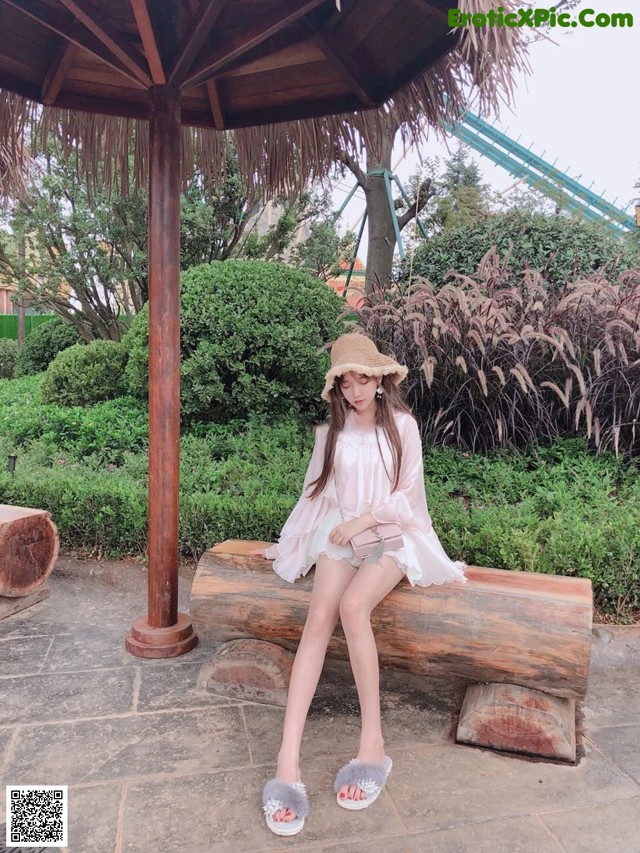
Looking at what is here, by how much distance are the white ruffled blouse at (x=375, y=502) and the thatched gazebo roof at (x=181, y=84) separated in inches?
29.3

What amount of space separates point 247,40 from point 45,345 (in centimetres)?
985

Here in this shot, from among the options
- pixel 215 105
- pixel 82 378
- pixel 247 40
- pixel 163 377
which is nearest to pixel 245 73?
pixel 215 105

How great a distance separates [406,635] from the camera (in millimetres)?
2391

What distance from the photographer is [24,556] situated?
3.45 m

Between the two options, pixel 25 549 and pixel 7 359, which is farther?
pixel 7 359

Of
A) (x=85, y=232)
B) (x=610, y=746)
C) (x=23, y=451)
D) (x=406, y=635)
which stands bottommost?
(x=610, y=746)

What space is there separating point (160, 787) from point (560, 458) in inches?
121

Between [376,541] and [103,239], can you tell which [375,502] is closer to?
[376,541]

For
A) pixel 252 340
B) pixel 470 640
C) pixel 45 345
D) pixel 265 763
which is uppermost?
pixel 45 345

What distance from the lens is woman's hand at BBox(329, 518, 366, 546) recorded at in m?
2.30

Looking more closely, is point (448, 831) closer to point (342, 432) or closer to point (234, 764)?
point (234, 764)

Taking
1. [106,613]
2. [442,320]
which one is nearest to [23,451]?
[106,613]

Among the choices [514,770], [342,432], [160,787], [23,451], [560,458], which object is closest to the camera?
[160,787]

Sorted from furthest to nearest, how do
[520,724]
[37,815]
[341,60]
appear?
[341,60] → [520,724] → [37,815]
